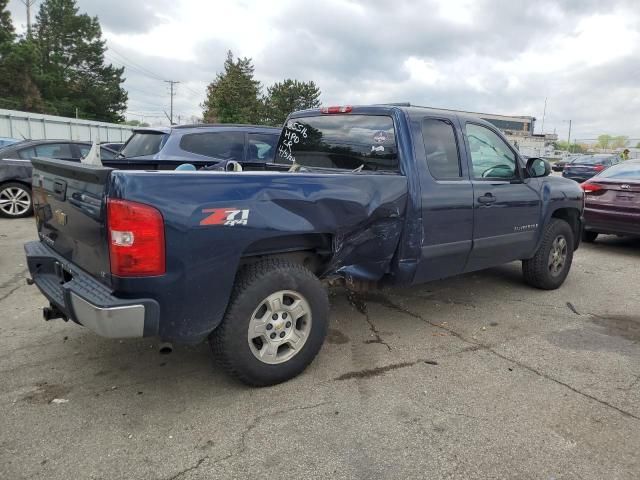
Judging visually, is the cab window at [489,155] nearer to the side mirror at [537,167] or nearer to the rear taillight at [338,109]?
the side mirror at [537,167]

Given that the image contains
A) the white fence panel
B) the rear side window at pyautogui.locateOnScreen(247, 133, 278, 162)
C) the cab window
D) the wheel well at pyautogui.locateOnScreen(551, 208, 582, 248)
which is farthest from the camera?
Answer: the white fence panel

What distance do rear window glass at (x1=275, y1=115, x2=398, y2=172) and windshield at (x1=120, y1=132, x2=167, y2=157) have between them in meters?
2.97

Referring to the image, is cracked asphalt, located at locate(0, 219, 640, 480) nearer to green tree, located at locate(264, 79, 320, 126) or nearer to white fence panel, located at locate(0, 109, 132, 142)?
white fence panel, located at locate(0, 109, 132, 142)

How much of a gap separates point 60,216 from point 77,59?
56.9 m

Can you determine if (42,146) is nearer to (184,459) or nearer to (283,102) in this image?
(184,459)

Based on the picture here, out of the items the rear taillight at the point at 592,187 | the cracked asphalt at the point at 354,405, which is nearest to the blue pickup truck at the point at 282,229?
the cracked asphalt at the point at 354,405

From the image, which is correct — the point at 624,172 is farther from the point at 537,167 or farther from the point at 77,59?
the point at 77,59

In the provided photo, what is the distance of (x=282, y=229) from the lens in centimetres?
309

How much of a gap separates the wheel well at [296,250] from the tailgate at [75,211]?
0.85 m

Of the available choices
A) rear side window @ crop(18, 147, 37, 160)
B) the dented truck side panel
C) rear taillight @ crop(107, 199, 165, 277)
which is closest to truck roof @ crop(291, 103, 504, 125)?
the dented truck side panel

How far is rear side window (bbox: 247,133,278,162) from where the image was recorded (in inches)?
312

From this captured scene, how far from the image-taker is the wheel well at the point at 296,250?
3150 millimetres

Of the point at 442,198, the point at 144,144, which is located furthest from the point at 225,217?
the point at 144,144

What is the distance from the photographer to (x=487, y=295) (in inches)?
219
